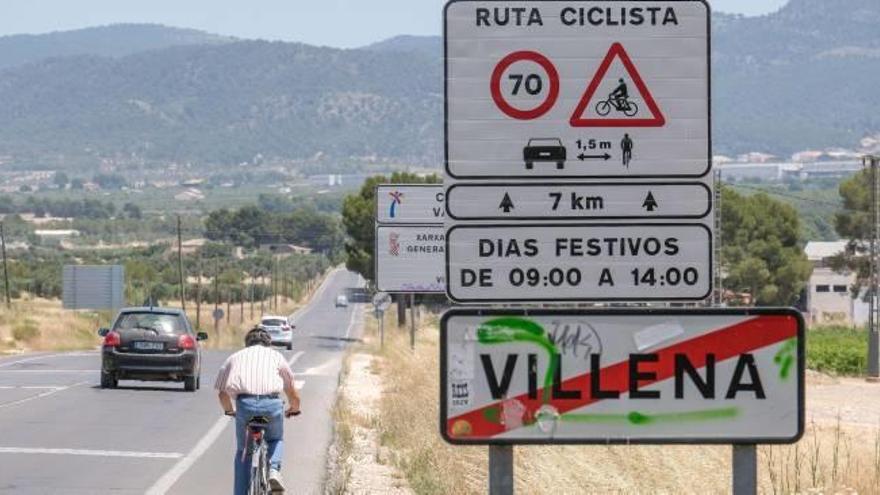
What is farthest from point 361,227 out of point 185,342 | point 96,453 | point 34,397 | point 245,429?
point 245,429

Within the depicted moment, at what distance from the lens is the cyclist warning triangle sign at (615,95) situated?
16.2 feet

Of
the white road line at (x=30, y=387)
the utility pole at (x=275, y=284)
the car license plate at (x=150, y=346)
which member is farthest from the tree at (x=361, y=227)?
the utility pole at (x=275, y=284)

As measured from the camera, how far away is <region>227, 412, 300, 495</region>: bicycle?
12.4m

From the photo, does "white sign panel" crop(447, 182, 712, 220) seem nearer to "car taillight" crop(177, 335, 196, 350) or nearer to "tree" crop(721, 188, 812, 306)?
"car taillight" crop(177, 335, 196, 350)

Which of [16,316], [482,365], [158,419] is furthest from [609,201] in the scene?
[16,316]

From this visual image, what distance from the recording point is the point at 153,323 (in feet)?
101

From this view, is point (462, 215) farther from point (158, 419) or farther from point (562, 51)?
point (158, 419)

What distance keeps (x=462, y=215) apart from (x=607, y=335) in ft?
1.75

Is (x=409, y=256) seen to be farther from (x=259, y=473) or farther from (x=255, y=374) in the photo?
(x=259, y=473)

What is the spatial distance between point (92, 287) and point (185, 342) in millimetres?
57339

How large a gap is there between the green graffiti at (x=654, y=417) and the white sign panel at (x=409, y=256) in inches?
853

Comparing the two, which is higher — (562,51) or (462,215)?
(562,51)

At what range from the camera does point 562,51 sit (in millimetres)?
4945

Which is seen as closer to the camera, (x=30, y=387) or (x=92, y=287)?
(x=30, y=387)
